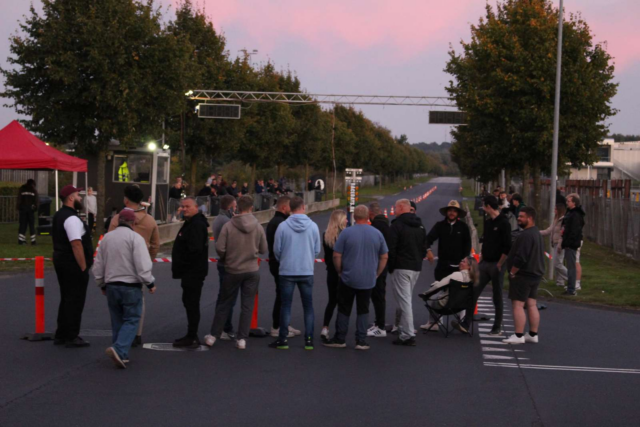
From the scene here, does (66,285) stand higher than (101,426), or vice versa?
(66,285)

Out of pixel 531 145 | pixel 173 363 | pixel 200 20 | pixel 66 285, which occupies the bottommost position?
pixel 173 363

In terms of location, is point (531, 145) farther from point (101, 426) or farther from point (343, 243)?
point (101, 426)

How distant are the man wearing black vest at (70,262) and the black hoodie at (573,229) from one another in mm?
8976

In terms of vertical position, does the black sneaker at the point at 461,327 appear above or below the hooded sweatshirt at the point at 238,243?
below

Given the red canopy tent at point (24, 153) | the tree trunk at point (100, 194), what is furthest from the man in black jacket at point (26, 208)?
the tree trunk at point (100, 194)

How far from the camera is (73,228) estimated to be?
29.3 feet

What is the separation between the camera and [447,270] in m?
10.9

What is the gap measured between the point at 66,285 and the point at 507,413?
5.28 m

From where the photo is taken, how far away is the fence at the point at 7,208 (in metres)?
31.4

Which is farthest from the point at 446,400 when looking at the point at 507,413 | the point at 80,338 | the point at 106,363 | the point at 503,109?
the point at 503,109

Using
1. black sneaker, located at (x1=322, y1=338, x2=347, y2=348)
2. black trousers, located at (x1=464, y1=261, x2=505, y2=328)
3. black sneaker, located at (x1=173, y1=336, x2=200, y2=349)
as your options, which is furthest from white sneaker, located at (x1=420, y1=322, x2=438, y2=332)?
black sneaker, located at (x1=173, y1=336, x2=200, y2=349)

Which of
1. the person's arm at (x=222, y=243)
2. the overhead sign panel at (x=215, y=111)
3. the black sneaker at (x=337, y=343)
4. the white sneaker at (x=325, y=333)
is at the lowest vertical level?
the black sneaker at (x=337, y=343)

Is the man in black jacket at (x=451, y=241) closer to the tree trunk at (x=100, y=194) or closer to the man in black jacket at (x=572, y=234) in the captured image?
the man in black jacket at (x=572, y=234)

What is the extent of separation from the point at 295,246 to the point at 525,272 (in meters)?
3.02
